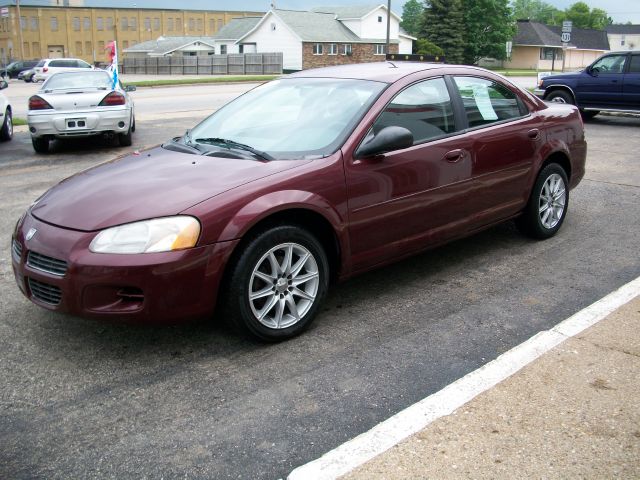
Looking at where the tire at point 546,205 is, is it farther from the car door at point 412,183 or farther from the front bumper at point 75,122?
the front bumper at point 75,122

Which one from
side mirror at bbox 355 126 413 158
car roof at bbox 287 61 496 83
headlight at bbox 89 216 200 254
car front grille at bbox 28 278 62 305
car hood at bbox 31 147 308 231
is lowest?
car front grille at bbox 28 278 62 305

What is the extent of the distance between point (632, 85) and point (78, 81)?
11.8m

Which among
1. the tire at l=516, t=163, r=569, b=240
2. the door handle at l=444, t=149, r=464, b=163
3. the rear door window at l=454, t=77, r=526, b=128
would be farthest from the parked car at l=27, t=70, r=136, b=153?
the door handle at l=444, t=149, r=464, b=163

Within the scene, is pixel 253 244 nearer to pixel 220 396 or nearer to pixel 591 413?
pixel 220 396

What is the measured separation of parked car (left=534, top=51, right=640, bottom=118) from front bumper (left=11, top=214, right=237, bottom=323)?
47.0 ft

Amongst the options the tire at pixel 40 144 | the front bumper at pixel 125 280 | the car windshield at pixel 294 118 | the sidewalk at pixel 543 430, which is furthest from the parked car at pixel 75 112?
the sidewalk at pixel 543 430

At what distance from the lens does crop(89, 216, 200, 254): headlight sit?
363 centimetres

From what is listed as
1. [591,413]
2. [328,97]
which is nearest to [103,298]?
[328,97]

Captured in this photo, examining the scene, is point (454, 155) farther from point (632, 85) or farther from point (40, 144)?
point (632, 85)

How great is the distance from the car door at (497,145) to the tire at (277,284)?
1.65 metres

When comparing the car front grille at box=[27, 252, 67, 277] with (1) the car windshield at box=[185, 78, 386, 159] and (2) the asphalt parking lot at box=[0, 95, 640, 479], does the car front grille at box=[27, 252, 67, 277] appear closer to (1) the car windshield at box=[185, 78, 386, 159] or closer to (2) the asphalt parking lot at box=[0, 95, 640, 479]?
(2) the asphalt parking lot at box=[0, 95, 640, 479]

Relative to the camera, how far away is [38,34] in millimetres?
97500

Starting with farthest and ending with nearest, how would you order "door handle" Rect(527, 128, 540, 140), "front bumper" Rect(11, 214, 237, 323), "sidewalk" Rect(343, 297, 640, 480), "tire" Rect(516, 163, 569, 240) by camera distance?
Result: "tire" Rect(516, 163, 569, 240)
"door handle" Rect(527, 128, 540, 140)
"front bumper" Rect(11, 214, 237, 323)
"sidewalk" Rect(343, 297, 640, 480)

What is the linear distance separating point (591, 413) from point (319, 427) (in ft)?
4.24
